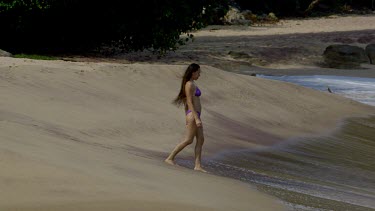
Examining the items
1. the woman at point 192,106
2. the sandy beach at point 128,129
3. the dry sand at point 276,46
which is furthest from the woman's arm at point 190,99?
the dry sand at point 276,46

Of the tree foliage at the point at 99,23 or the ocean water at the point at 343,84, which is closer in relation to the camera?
the tree foliage at the point at 99,23

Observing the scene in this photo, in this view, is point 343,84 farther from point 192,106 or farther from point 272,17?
point 272,17

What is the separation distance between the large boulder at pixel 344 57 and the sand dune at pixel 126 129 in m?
9.16

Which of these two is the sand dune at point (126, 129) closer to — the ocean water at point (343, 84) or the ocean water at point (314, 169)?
the ocean water at point (314, 169)

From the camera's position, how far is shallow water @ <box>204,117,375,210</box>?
31.8ft

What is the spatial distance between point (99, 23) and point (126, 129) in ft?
36.3

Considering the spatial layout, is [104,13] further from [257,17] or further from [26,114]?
[257,17]

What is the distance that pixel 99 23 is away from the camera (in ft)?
77.5

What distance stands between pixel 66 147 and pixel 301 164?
14.3 ft

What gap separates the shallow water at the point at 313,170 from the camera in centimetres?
969

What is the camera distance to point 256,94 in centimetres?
1869

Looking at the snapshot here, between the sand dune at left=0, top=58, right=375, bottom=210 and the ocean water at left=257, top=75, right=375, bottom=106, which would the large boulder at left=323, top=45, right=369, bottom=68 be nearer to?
the ocean water at left=257, top=75, right=375, bottom=106

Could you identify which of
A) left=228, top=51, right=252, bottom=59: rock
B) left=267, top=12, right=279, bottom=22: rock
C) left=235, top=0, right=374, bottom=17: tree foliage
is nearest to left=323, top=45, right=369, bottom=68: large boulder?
left=228, top=51, right=252, bottom=59: rock

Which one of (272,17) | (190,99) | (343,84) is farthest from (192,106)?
(272,17)
